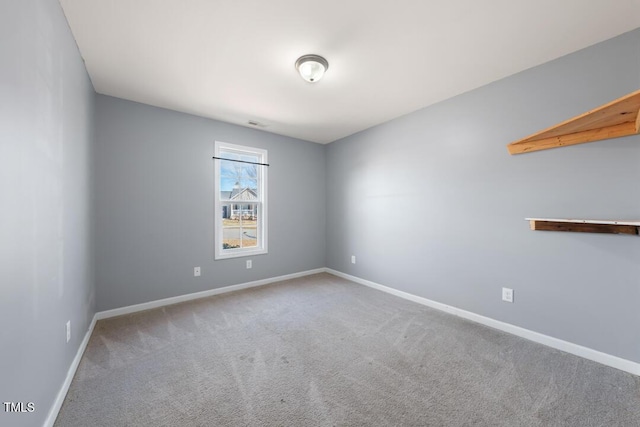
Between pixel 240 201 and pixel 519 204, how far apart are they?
11.4ft

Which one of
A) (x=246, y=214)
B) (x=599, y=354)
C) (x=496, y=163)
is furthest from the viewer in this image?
(x=246, y=214)

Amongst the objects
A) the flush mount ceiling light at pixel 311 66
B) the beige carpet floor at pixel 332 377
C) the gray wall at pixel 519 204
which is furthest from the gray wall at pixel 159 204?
the gray wall at pixel 519 204

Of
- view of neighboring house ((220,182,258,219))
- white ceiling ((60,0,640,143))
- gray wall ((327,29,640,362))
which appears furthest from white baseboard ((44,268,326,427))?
white ceiling ((60,0,640,143))

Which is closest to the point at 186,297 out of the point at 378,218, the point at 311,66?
the point at 378,218

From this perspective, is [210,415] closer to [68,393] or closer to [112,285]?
[68,393]

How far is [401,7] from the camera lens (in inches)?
63.5

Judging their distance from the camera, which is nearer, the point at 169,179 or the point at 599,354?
the point at 599,354

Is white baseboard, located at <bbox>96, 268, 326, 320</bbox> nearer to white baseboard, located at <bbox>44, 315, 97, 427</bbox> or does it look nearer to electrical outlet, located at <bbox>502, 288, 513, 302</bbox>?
white baseboard, located at <bbox>44, 315, 97, 427</bbox>

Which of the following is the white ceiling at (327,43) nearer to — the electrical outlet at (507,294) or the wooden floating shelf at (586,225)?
the wooden floating shelf at (586,225)

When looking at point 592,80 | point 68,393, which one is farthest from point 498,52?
point 68,393

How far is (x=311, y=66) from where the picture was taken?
214 cm

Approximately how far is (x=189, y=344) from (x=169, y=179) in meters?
2.03

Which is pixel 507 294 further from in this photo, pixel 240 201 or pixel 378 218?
pixel 240 201

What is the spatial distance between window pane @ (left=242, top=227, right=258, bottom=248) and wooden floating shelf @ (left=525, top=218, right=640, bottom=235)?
3.47 metres
